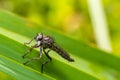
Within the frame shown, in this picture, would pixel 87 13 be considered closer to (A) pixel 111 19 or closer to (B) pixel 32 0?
(A) pixel 111 19

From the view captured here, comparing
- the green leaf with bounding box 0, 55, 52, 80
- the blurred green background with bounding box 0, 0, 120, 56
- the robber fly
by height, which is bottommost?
the green leaf with bounding box 0, 55, 52, 80

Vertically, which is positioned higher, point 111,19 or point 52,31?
point 111,19

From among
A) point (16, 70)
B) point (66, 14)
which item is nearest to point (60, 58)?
point (16, 70)

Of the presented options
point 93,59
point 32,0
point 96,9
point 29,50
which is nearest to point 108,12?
point 96,9

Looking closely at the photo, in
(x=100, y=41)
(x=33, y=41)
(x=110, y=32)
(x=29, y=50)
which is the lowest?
(x=29, y=50)

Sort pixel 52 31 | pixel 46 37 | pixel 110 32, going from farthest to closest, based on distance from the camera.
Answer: pixel 110 32 < pixel 52 31 < pixel 46 37

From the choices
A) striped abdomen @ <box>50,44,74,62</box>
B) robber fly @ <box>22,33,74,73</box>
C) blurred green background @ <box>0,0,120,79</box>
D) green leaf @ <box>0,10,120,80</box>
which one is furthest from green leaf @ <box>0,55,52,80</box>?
blurred green background @ <box>0,0,120,79</box>

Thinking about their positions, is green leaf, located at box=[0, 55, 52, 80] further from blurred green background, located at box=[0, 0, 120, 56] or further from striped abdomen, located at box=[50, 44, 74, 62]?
blurred green background, located at box=[0, 0, 120, 56]
